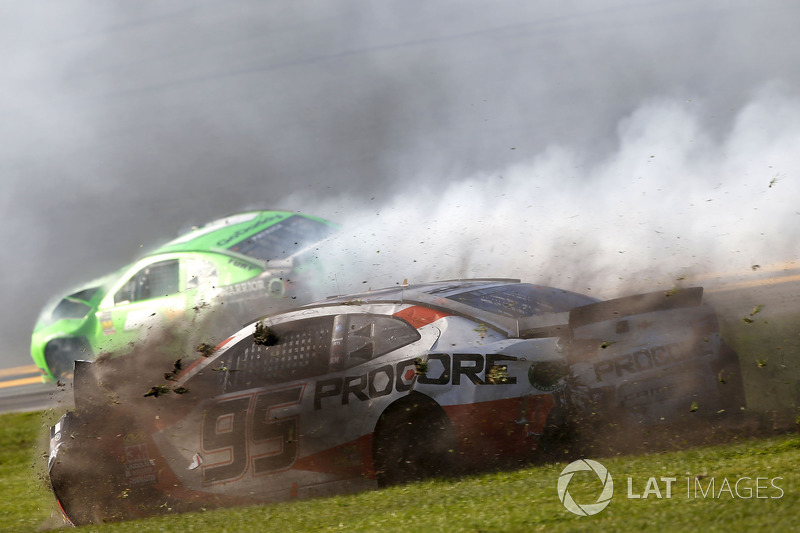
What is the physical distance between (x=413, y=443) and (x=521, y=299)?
1165mm

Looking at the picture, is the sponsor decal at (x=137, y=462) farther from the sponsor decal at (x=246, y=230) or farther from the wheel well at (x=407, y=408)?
the sponsor decal at (x=246, y=230)

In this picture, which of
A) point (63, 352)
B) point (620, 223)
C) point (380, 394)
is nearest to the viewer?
point (380, 394)

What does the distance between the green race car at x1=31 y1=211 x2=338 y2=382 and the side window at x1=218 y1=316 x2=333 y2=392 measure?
170 centimetres

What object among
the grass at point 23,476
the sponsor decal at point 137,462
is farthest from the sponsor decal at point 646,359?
the grass at point 23,476

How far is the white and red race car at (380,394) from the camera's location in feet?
14.4

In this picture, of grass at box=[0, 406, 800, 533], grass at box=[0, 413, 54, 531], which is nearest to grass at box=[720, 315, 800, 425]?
grass at box=[0, 406, 800, 533]

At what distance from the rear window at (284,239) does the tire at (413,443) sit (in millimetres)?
3626

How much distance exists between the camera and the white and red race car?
439cm

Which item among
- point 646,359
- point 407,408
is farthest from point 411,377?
point 646,359

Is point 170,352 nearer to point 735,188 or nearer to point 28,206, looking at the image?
point 735,188

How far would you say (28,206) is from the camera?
16.8 metres

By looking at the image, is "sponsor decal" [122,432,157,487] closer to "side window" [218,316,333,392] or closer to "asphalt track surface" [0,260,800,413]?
"side window" [218,316,333,392]

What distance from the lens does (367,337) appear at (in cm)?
473

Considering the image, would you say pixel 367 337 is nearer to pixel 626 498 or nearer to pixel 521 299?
pixel 521 299
